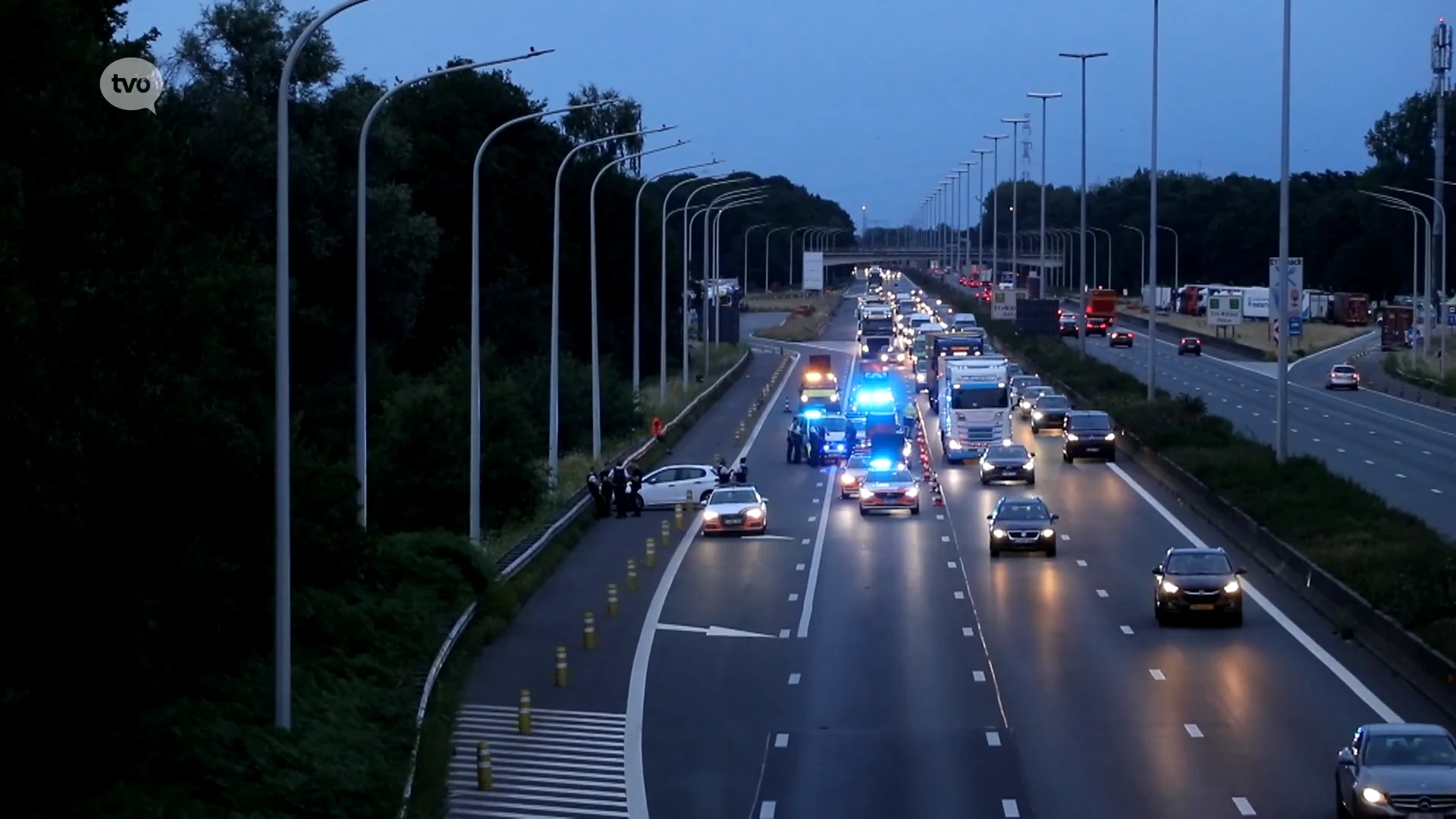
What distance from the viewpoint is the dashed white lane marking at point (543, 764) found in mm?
21016

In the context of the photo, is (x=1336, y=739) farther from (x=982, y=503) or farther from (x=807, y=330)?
(x=807, y=330)

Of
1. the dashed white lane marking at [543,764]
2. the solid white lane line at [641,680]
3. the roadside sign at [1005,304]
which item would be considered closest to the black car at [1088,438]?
the solid white lane line at [641,680]

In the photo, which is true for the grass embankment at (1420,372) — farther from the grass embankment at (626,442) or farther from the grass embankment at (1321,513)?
the grass embankment at (626,442)

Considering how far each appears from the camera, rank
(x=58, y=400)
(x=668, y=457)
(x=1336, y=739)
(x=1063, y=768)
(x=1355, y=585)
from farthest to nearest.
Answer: (x=668, y=457) → (x=1355, y=585) → (x=1336, y=739) → (x=1063, y=768) → (x=58, y=400)

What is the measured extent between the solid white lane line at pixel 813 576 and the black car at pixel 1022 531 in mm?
3625

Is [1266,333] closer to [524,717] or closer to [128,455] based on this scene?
[524,717]

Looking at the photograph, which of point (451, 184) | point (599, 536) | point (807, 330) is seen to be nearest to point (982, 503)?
point (599, 536)

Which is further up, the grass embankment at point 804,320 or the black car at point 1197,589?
the grass embankment at point 804,320

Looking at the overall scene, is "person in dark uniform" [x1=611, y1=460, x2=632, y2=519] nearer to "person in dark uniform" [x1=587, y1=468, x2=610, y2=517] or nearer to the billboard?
"person in dark uniform" [x1=587, y1=468, x2=610, y2=517]

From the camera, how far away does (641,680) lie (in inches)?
1113

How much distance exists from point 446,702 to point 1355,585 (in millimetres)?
15739

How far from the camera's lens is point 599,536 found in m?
46.3

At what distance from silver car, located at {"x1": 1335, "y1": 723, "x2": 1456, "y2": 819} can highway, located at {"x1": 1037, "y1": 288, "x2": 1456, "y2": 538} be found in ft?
86.8

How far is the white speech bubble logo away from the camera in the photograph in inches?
815
